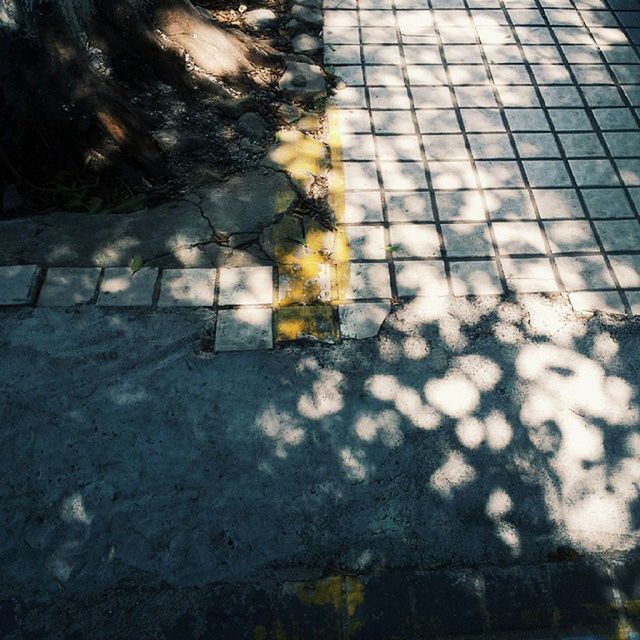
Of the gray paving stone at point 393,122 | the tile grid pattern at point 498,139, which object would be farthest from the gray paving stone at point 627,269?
the gray paving stone at point 393,122

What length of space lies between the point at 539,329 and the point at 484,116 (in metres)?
2.00

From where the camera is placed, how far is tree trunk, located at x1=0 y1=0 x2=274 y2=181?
3980mm

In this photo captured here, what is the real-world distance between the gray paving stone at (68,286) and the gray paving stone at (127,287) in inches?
2.7

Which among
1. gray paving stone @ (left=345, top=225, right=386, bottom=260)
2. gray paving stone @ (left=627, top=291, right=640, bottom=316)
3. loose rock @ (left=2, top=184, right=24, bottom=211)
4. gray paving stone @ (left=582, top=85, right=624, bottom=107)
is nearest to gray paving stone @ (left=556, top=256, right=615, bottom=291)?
gray paving stone @ (left=627, top=291, right=640, bottom=316)

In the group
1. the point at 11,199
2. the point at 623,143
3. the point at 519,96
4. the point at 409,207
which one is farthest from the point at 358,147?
the point at 11,199

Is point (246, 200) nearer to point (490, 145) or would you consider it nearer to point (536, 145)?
point (490, 145)

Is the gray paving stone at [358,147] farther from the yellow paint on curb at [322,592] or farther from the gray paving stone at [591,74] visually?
the yellow paint on curb at [322,592]

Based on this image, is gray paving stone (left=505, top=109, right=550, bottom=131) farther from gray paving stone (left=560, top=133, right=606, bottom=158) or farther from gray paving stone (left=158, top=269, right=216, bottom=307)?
gray paving stone (left=158, top=269, right=216, bottom=307)

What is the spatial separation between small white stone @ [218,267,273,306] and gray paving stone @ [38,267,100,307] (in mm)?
766

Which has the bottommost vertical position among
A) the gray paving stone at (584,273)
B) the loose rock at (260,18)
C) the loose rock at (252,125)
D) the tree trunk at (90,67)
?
the gray paving stone at (584,273)

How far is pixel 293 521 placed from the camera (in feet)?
10.3

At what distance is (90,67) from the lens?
4.16 meters

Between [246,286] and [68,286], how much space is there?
1053 millimetres

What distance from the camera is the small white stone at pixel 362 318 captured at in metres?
3.82
